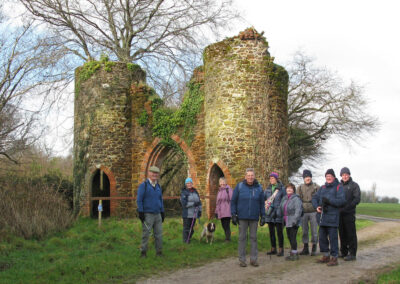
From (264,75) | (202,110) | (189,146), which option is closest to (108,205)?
(189,146)

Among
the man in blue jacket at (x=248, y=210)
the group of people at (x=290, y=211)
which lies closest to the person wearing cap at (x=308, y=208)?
the group of people at (x=290, y=211)

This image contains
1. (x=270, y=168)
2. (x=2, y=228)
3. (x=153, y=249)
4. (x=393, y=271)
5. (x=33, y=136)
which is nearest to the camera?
(x=393, y=271)

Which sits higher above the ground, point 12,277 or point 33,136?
point 33,136

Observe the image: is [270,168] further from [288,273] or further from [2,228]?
[2,228]

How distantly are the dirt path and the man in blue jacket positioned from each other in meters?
0.32

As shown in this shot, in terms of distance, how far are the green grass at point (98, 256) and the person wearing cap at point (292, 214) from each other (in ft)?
4.37

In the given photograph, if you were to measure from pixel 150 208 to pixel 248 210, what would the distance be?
206 cm

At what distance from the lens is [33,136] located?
18.6m

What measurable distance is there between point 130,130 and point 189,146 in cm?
324

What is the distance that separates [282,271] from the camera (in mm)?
7754

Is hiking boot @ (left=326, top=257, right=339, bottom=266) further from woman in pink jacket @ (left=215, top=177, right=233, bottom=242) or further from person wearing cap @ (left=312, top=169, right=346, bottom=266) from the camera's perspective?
woman in pink jacket @ (left=215, top=177, right=233, bottom=242)

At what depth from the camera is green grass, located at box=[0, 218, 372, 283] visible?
7492 millimetres

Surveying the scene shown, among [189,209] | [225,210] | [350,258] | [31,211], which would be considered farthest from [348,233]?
[31,211]

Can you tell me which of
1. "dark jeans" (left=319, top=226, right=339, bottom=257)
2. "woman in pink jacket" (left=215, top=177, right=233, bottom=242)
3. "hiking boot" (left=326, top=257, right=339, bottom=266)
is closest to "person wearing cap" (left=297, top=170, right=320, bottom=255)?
"dark jeans" (left=319, top=226, right=339, bottom=257)
